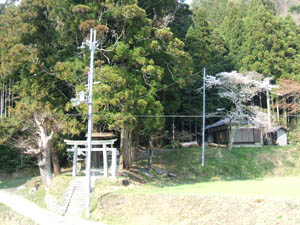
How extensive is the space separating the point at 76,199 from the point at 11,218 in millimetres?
2467

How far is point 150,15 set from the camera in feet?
61.7

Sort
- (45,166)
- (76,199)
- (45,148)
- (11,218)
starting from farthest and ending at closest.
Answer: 1. (45,166)
2. (45,148)
3. (76,199)
4. (11,218)

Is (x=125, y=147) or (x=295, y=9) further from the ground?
(x=295, y=9)

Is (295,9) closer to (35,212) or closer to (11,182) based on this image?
(11,182)

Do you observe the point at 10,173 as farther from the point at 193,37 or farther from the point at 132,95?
the point at 193,37

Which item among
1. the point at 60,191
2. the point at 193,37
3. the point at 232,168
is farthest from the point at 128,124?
the point at 193,37

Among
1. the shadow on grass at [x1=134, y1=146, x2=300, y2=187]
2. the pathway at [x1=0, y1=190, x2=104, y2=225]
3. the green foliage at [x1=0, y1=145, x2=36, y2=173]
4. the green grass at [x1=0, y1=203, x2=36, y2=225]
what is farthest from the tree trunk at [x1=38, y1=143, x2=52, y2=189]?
the green foliage at [x1=0, y1=145, x2=36, y2=173]

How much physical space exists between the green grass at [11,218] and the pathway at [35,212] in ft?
0.71

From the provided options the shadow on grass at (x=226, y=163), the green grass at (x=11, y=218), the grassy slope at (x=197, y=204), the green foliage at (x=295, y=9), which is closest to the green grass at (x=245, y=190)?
the grassy slope at (x=197, y=204)

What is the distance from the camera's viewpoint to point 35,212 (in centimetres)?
1211

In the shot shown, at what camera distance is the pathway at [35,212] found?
10431 mm

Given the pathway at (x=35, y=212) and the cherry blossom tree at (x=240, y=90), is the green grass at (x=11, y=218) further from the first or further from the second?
the cherry blossom tree at (x=240, y=90)

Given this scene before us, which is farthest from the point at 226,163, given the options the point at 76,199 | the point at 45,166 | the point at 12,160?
the point at 12,160

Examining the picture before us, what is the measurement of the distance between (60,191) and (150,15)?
38.3ft
